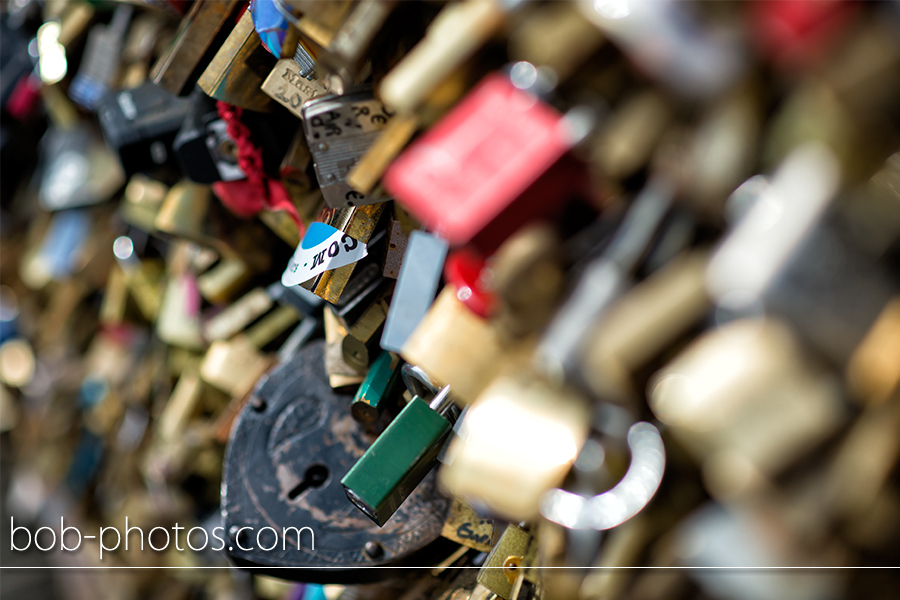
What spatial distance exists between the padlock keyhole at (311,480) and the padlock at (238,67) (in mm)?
502

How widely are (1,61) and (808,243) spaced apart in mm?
2109

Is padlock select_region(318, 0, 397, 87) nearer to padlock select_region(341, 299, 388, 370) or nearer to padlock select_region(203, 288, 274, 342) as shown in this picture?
padlock select_region(341, 299, 388, 370)

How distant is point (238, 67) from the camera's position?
87cm

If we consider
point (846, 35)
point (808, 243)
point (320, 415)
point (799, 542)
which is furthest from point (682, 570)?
point (320, 415)

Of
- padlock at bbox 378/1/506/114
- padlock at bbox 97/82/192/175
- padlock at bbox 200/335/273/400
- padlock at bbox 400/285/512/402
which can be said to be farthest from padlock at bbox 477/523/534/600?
padlock at bbox 97/82/192/175

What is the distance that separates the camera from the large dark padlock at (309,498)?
2.81 feet

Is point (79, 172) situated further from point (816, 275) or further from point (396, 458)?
point (816, 275)

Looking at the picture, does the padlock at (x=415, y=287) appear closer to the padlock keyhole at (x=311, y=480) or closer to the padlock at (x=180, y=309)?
the padlock keyhole at (x=311, y=480)

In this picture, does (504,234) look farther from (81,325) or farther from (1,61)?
(1,61)

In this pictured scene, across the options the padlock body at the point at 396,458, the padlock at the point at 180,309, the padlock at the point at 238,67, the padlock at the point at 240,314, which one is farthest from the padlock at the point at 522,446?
the padlock at the point at 180,309

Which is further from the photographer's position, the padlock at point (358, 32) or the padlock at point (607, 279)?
the padlock at point (358, 32)

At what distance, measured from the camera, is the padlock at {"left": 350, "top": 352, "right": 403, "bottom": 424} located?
83cm

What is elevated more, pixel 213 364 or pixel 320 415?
pixel 320 415

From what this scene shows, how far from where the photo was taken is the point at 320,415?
94 cm
